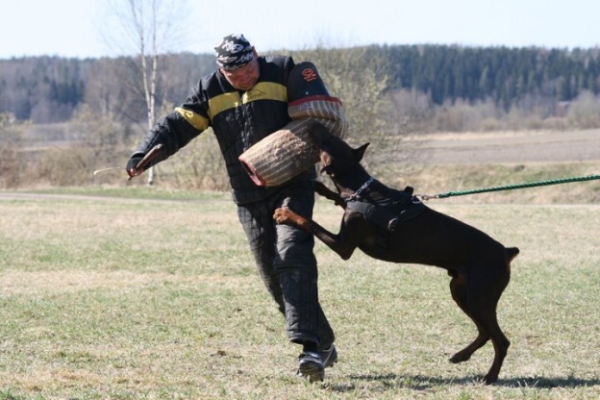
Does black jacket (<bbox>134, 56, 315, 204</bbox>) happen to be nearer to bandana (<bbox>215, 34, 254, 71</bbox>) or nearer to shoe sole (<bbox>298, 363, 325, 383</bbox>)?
bandana (<bbox>215, 34, 254, 71</bbox>)

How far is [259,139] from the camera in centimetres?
609

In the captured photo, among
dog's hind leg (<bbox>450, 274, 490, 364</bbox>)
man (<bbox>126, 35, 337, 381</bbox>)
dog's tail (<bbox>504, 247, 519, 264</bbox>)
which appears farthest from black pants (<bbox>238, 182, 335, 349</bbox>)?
dog's tail (<bbox>504, 247, 519, 264</bbox>)

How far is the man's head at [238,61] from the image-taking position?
5.91m

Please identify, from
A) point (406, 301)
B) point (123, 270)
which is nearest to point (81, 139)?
point (123, 270)

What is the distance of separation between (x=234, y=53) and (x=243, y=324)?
3404 mm

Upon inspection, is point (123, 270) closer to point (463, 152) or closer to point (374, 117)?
point (374, 117)

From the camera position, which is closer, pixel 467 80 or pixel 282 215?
pixel 282 215

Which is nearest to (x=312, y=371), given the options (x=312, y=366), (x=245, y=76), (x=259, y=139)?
(x=312, y=366)

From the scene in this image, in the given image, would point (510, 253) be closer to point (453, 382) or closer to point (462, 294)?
point (462, 294)

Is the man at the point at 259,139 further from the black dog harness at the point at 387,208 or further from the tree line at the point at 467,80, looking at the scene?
the tree line at the point at 467,80

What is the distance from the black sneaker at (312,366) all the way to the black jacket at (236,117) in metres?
0.98

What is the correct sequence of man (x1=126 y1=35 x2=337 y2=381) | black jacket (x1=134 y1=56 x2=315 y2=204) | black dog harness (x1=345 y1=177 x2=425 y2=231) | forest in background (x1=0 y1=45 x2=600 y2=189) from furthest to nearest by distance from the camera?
forest in background (x1=0 y1=45 x2=600 y2=189) < black jacket (x1=134 y1=56 x2=315 y2=204) < man (x1=126 y1=35 x2=337 y2=381) < black dog harness (x1=345 y1=177 x2=425 y2=231)

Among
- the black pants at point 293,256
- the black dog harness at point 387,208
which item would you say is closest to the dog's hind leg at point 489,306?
the black dog harness at point 387,208

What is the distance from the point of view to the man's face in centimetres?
595
